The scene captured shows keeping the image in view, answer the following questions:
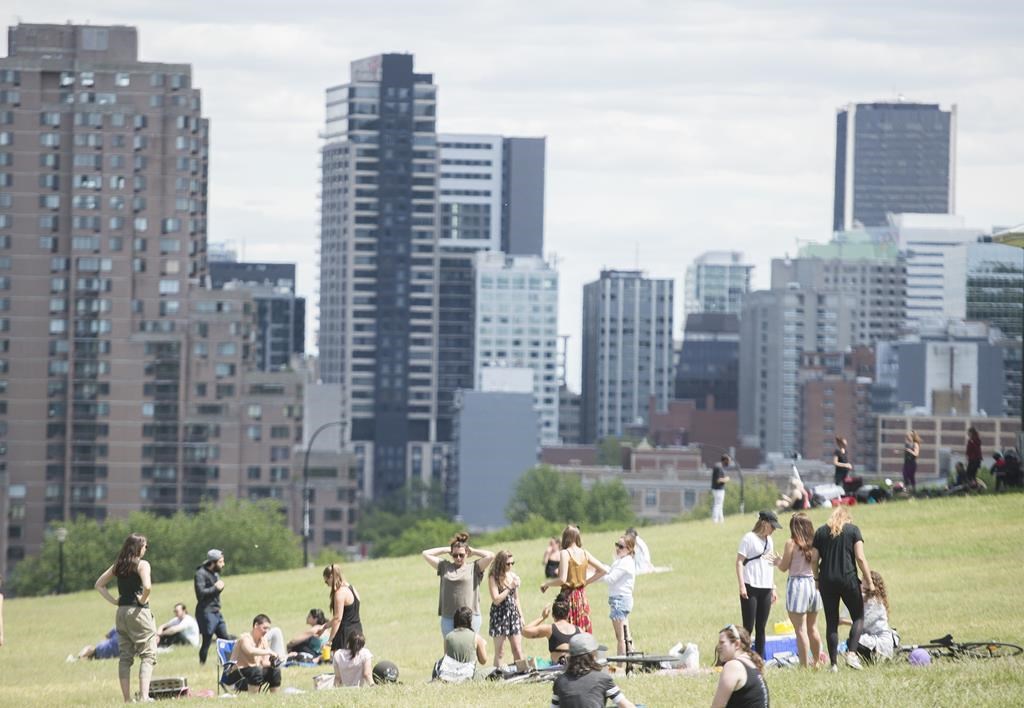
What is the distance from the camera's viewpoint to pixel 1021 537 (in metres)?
40.9

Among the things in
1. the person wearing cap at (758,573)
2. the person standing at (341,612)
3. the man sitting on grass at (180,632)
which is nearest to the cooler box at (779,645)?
the person wearing cap at (758,573)

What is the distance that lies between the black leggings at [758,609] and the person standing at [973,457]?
860 inches

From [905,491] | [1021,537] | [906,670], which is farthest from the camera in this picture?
[905,491]

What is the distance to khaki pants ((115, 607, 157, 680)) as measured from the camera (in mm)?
26766

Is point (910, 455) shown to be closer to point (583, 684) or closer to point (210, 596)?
point (210, 596)

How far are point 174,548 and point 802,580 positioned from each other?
105 metres

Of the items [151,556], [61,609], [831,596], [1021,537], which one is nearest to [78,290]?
[151,556]

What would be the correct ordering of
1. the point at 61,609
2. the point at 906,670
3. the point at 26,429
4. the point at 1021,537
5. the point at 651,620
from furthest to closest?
1. the point at 26,429
2. the point at 61,609
3. the point at 1021,537
4. the point at 651,620
5. the point at 906,670

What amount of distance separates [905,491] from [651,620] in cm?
1727

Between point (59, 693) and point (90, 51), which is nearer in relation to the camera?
point (59, 693)

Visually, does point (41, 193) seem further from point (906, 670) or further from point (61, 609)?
point (906, 670)

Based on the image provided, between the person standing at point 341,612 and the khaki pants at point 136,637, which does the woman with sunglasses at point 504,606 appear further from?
the khaki pants at point 136,637

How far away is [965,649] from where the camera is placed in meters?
27.4

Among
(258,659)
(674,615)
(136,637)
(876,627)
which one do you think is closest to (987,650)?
(876,627)
